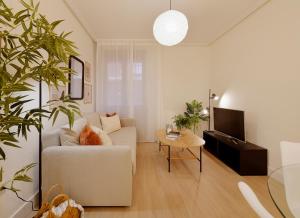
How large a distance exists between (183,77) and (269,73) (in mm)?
2189

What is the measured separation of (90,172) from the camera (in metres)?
1.69

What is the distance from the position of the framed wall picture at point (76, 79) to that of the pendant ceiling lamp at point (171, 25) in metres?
1.46

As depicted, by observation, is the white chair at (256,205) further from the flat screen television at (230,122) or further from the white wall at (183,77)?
the white wall at (183,77)

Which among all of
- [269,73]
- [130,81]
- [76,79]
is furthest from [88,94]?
[269,73]

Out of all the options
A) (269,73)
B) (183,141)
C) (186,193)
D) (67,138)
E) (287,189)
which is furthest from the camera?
(183,141)

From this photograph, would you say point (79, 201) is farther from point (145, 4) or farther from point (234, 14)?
point (234, 14)

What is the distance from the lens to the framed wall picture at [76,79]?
110 inches

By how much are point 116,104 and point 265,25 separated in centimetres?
332

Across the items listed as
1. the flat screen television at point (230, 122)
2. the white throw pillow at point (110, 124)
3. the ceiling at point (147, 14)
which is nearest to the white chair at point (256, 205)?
the flat screen television at point (230, 122)

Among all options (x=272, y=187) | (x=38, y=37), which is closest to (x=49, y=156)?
(x=38, y=37)

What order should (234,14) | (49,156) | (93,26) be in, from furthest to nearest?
(93,26) → (234,14) → (49,156)

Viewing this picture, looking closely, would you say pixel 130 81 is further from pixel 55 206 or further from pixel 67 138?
pixel 55 206

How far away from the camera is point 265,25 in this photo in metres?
2.60

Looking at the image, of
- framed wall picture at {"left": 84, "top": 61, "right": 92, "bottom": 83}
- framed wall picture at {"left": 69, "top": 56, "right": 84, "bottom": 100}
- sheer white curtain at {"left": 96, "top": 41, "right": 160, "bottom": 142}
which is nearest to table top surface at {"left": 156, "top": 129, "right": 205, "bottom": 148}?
sheer white curtain at {"left": 96, "top": 41, "right": 160, "bottom": 142}
